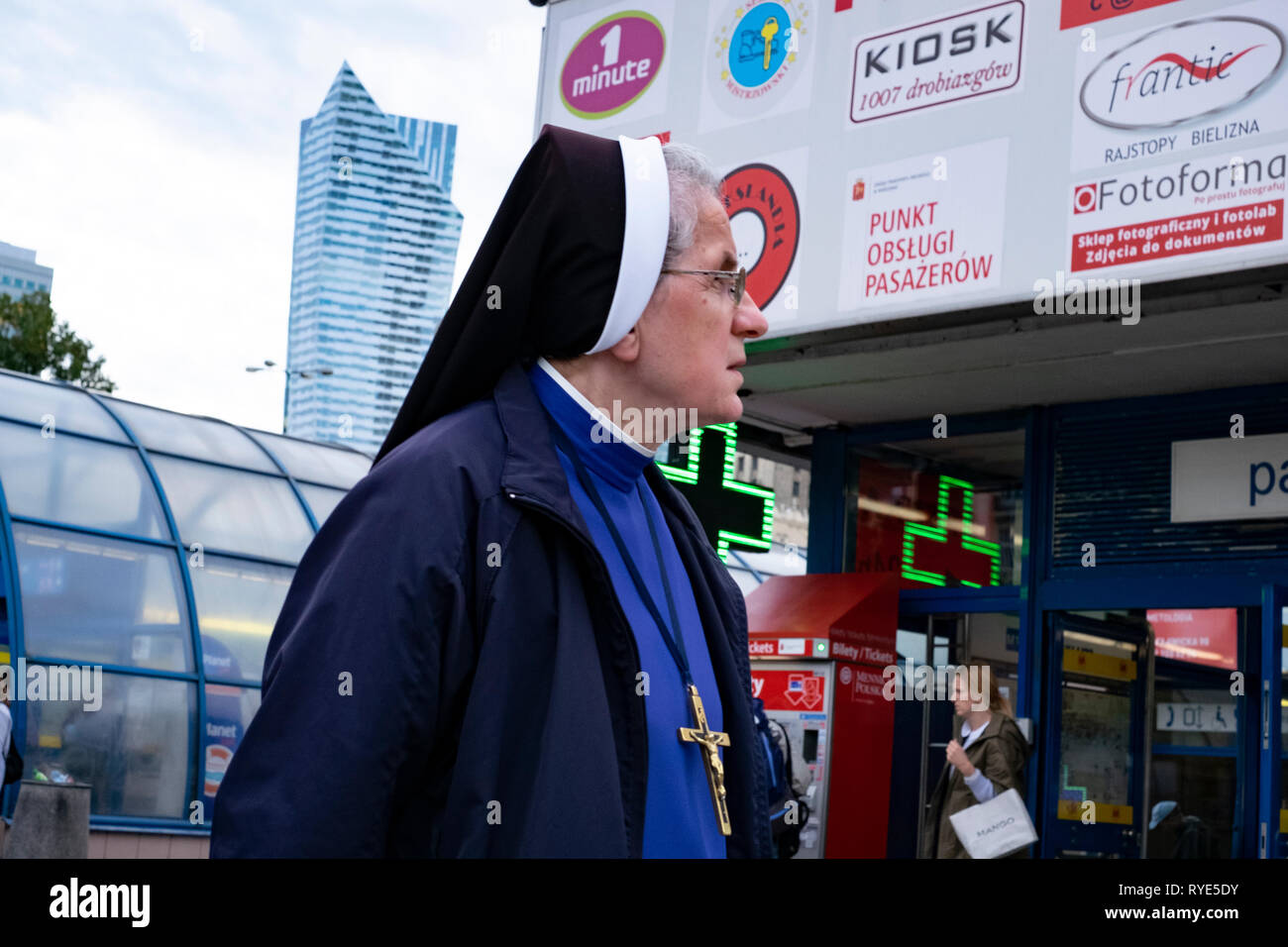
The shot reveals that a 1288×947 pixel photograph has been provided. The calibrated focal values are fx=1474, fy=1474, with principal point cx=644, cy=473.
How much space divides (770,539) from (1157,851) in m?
3.37

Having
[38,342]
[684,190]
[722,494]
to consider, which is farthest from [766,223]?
[38,342]

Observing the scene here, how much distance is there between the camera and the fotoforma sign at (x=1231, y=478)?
27.8 ft

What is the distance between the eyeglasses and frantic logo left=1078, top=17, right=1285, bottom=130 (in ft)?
18.6

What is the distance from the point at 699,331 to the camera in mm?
2051

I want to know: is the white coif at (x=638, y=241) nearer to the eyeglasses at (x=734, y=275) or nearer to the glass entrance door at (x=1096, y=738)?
the eyeglasses at (x=734, y=275)

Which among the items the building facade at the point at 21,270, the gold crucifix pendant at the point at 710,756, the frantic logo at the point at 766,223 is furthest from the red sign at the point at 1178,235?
the building facade at the point at 21,270

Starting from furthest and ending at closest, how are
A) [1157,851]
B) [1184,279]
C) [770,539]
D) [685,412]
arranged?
[770,539] → [1157,851] → [1184,279] → [685,412]

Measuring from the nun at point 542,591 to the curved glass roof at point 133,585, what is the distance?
35.0 feet

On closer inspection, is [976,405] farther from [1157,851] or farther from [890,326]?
[1157,851]


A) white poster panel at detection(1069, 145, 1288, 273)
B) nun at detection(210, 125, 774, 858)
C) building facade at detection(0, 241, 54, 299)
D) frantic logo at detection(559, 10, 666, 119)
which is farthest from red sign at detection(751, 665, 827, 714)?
building facade at detection(0, 241, 54, 299)

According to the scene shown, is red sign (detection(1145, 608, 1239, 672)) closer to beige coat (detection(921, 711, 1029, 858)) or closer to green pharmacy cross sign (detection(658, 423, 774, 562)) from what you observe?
beige coat (detection(921, 711, 1029, 858))

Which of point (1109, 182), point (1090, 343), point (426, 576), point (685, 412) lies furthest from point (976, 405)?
point (426, 576)

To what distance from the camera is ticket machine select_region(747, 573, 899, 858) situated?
974 centimetres
